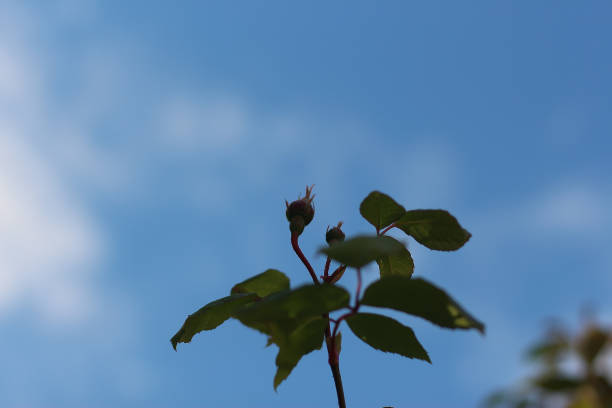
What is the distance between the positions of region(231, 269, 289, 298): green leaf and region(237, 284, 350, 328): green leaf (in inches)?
13.2

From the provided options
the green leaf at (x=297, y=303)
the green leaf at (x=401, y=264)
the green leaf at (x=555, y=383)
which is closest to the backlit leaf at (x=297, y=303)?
the green leaf at (x=297, y=303)

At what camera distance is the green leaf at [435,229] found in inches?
87.0

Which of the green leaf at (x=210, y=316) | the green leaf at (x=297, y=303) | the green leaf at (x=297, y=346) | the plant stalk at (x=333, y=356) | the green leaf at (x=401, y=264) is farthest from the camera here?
the green leaf at (x=401, y=264)

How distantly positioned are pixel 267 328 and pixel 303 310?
25cm

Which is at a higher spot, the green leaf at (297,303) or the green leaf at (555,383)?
the green leaf at (297,303)

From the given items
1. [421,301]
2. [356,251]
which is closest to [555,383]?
[356,251]

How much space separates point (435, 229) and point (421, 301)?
70cm

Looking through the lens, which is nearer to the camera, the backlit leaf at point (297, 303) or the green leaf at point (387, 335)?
the backlit leaf at point (297, 303)

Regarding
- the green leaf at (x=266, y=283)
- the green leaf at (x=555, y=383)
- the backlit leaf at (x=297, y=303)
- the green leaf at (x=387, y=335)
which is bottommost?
the green leaf at (x=555, y=383)

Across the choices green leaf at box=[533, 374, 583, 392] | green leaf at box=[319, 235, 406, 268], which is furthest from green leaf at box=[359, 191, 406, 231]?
green leaf at box=[533, 374, 583, 392]

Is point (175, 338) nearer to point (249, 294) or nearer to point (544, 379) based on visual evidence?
point (249, 294)

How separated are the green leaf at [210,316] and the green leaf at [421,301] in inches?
23.5

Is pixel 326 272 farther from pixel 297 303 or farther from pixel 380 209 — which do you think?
pixel 297 303

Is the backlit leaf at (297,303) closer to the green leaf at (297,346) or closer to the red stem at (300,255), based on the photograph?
the green leaf at (297,346)
